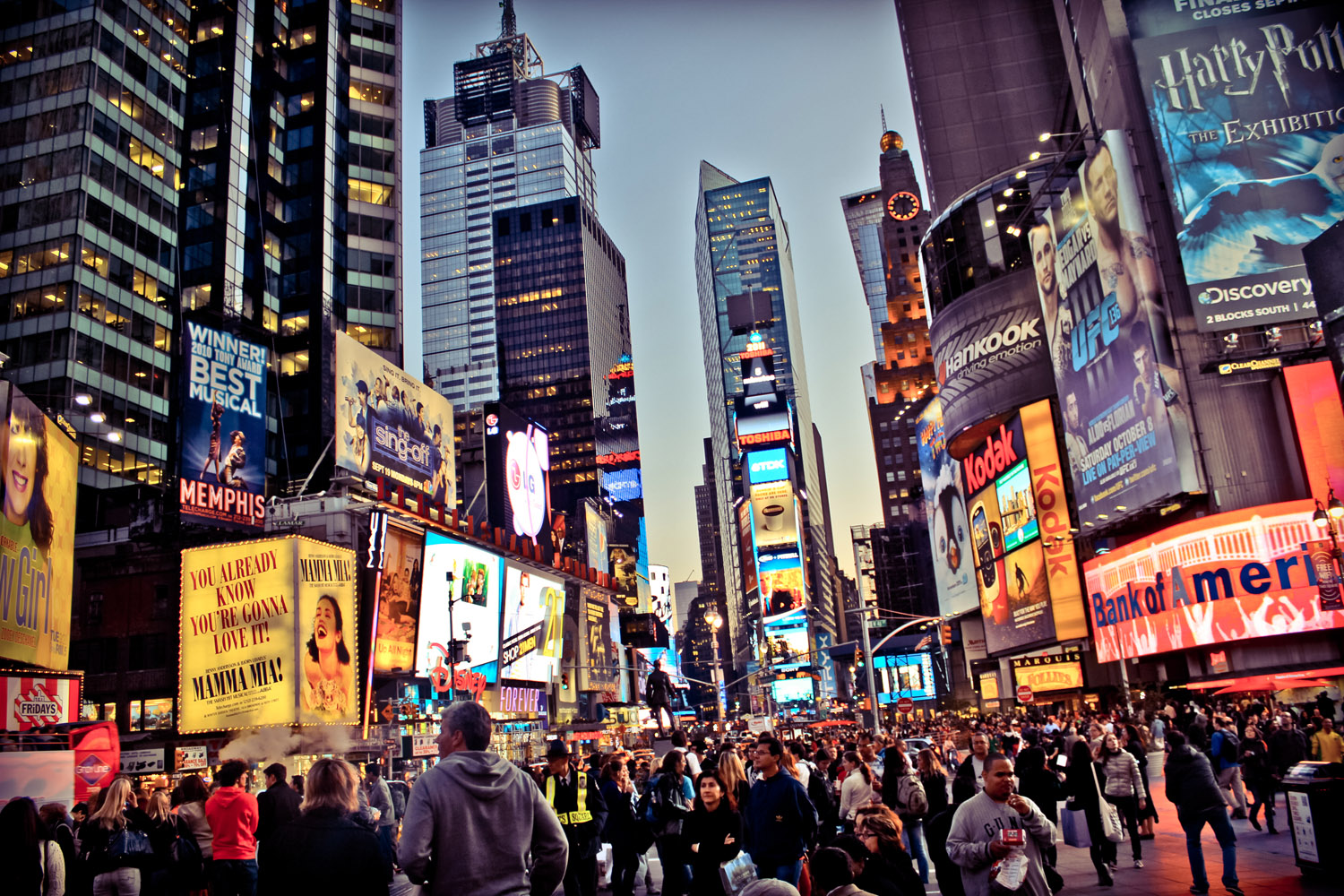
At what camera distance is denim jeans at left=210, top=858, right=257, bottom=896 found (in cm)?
1008

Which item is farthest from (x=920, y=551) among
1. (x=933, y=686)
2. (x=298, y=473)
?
(x=298, y=473)

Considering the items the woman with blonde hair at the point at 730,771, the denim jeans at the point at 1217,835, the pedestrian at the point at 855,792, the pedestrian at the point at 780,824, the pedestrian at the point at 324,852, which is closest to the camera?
the pedestrian at the point at 324,852

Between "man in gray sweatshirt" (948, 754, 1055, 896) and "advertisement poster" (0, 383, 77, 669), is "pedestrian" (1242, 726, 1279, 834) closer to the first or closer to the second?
"man in gray sweatshirt" (948, 754, 1055, 896)

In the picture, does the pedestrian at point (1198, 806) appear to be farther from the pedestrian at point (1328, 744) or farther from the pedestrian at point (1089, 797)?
the pedestrian at point (1328, 744)

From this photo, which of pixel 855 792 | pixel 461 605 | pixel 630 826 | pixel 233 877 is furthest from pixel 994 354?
pixel 233 877

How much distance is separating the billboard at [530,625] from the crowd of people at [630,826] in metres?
46.0

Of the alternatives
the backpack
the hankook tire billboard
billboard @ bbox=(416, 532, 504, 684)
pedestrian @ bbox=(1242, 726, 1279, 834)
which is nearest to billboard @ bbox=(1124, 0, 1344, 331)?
the hankook tire billboard

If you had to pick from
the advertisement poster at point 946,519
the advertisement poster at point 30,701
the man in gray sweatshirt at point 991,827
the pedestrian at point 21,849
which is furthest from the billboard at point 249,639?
the advertisement poster at point 946,519

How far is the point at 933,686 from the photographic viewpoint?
117500 mm

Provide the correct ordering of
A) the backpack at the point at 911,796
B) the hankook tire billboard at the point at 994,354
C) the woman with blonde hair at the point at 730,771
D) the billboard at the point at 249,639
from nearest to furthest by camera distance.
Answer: the woman with blonde hair at the point at 730,771 → the backpack at the point at 911,796 → the billboard at the point at 249,639 → the hankook tire billboard at the point at 994,354

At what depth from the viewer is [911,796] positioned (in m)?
11.9

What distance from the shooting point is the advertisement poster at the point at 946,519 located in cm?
7581

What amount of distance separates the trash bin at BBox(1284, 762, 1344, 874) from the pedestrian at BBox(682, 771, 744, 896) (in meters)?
7.24

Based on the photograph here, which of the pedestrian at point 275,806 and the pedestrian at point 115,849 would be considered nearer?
the pedestrian at point 115,849
